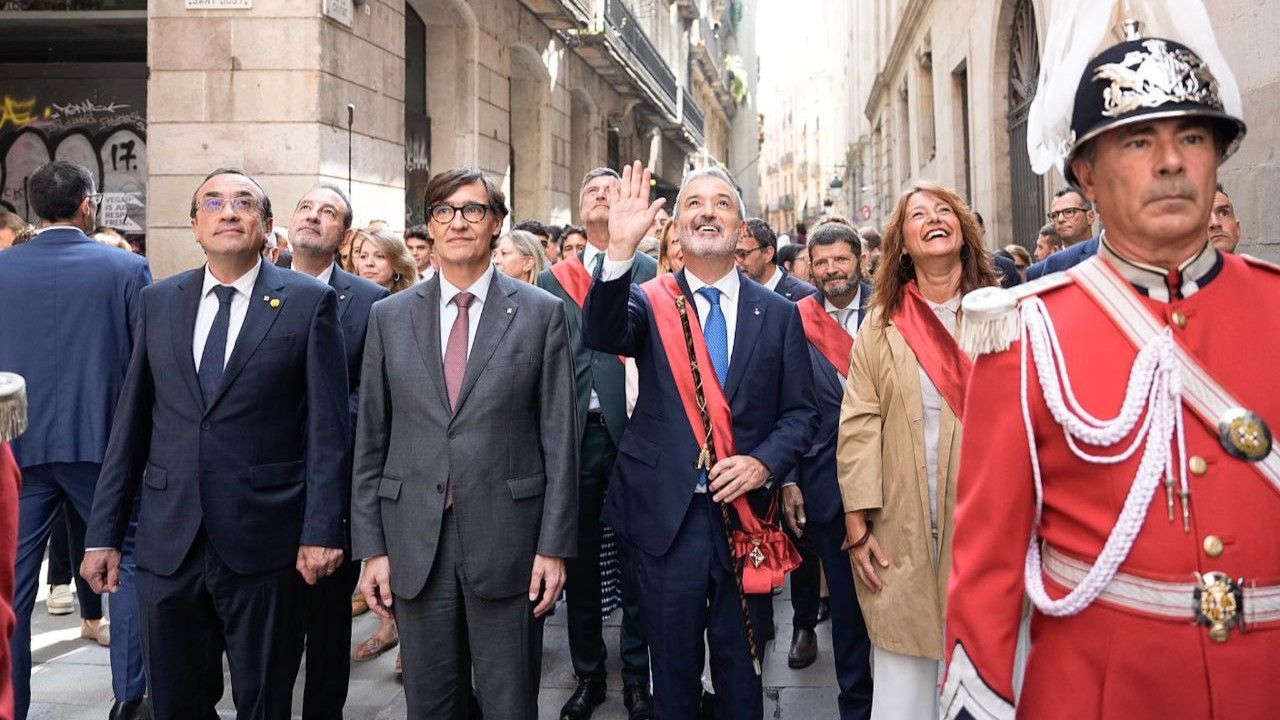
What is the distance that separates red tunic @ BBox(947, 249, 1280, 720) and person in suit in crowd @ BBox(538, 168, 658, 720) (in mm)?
2571

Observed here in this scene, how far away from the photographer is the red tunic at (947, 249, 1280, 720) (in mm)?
1709

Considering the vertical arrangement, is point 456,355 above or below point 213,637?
above

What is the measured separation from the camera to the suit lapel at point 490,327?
322cm

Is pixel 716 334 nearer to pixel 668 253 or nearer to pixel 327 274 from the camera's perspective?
pixel 668 253

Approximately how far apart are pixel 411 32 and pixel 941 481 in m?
11.3

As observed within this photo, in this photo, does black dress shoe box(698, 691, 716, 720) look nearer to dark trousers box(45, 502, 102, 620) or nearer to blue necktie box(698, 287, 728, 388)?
blue necktie box(698, 287, 728, 388)

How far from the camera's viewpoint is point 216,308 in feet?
11.5

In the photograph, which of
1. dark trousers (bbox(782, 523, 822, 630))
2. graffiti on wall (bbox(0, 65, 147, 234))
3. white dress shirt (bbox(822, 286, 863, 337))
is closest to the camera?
white dress shirt (bbox(822, 286, 863, 337))

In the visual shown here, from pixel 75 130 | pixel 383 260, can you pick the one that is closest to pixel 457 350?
pixel 383 260

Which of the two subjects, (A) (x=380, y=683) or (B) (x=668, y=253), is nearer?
(A) (x=380, y=683)

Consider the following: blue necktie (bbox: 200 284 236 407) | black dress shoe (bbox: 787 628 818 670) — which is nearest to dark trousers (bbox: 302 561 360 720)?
blue necktie (bbox: 200 284 236 407)

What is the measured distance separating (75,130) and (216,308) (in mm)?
13429

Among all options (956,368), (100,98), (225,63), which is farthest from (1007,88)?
(100,98)

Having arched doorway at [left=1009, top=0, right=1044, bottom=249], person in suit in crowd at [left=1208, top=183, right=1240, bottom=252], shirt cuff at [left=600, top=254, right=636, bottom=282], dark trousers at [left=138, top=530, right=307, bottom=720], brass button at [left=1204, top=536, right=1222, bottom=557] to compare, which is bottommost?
dark trousers at [left=138, top=530, right=307, bottom=720]
